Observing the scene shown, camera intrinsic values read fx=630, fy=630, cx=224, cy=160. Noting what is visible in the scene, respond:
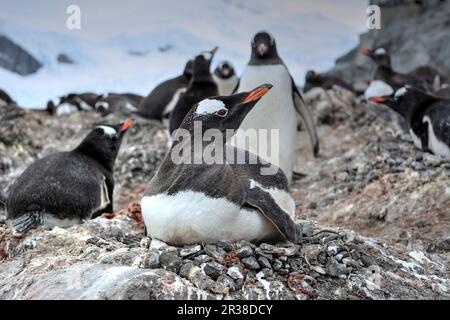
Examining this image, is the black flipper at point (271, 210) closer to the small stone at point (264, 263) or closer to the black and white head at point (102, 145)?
the small stone at point (264, 263)

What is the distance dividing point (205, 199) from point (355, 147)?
17.4ft

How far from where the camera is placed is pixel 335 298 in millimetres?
2818

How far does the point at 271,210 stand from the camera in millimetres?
3035

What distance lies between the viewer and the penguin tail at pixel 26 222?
3.86 m

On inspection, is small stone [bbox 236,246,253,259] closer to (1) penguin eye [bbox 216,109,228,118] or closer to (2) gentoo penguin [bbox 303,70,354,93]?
(1) penguin eye [bbox 216,109,228,118]

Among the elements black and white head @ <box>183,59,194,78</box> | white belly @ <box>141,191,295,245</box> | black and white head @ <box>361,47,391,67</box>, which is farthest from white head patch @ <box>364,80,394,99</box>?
white belly @ <box>141,191,295,245</box>

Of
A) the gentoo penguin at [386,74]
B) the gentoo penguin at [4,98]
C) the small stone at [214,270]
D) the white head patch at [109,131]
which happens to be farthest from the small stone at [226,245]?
the gentoo penguin at [4,98]

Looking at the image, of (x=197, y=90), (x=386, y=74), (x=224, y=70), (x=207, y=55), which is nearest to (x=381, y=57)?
(x=386, y=74)

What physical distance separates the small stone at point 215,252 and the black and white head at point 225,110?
0.65 metres

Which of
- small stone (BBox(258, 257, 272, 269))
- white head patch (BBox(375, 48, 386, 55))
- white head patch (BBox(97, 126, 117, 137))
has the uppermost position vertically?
white head patch (BBox(375, 48, 386, 55))

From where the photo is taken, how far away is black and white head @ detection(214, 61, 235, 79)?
33.3 ft

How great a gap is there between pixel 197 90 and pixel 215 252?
4.54 metres

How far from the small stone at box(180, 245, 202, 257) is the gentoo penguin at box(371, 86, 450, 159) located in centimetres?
334

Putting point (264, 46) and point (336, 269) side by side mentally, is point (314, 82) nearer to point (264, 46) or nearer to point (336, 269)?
point (264, 46)
